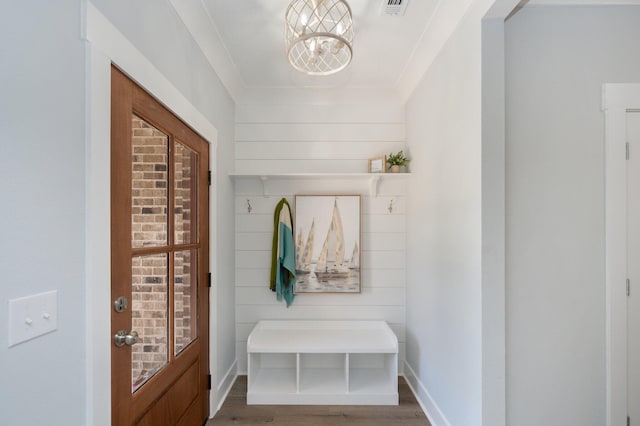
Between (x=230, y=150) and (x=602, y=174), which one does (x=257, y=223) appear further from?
(x=602, y=174)

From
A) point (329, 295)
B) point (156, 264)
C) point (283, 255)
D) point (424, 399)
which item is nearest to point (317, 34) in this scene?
point (156, 264)

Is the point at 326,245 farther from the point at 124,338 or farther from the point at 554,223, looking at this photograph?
the point at 124,338

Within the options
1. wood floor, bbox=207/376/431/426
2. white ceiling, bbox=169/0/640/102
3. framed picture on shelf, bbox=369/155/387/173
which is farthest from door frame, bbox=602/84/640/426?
framed picture on shelf, bbox=369/155/387/173

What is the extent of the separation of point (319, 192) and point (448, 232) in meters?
1.30

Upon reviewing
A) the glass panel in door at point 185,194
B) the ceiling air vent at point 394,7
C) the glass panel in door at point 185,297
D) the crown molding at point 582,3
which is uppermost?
A: the ceiling air vent at point 394,7

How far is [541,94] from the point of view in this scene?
1635 mm

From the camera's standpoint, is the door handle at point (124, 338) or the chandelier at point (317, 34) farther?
the chandelier at point (317, 34)

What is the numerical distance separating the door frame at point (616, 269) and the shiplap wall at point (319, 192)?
1499 millimetres

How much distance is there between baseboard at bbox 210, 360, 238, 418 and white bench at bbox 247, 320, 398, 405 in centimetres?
22

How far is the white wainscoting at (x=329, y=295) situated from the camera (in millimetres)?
2918

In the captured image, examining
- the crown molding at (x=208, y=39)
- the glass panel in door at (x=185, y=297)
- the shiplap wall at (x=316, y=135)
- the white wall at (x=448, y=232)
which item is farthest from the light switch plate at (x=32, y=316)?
the shiplap wall at (x=316, y=135)

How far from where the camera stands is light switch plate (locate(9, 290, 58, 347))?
78 centimetres

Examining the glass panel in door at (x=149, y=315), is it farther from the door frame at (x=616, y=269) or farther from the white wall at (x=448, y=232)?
the door frame at (x=616, y=269)

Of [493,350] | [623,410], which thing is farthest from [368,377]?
[623,410]
